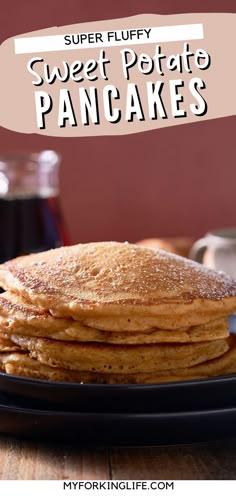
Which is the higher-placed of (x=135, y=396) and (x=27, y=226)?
(x=27, y=226)

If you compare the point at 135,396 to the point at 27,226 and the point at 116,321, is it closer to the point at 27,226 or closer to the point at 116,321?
the point at 116,321

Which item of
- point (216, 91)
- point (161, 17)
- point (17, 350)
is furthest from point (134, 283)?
point (161, 17)

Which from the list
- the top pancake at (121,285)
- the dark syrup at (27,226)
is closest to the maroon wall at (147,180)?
the dark syrup at (27,226)

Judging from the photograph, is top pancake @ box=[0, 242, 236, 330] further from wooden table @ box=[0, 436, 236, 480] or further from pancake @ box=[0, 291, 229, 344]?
wooden table @ box=[0, 436, 236, 480]

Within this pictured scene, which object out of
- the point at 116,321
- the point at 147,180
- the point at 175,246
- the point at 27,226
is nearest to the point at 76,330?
the point at 116,321

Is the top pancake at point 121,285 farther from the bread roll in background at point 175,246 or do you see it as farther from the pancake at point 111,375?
the bread roll in background at point 175,246

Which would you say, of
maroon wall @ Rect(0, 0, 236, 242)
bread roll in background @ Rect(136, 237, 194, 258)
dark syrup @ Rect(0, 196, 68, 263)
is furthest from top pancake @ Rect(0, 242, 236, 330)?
maroon wall @ Rect(0, 0, 236, 242)
